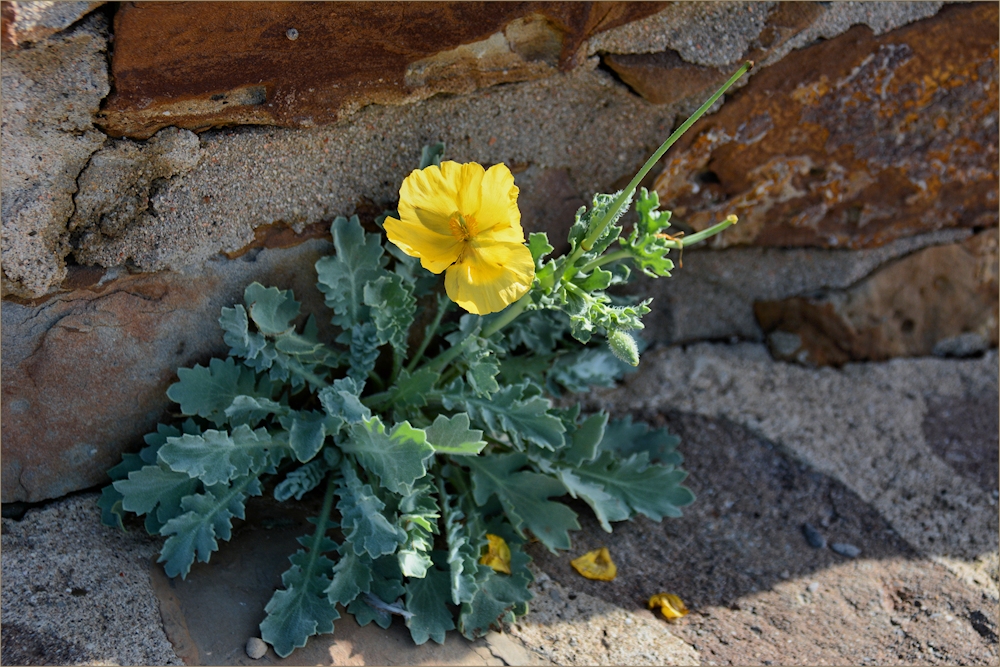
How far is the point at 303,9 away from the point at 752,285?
1655 millimetres

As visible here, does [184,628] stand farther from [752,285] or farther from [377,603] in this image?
[752,285]

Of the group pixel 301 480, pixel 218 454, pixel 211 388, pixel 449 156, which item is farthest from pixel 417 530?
pixel 449 156

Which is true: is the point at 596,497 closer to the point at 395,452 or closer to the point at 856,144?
the point at 395,452

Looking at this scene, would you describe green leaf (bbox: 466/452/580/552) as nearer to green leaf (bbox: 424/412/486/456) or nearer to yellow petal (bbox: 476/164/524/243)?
green leaf (bbox: 424/412/486/456)

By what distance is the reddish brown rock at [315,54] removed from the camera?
166 centimetres

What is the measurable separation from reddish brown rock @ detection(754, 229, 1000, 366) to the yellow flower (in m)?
1.36

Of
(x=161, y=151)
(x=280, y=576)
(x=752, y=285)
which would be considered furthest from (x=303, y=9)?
(x=752, y=285)

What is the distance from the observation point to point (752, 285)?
269 cm

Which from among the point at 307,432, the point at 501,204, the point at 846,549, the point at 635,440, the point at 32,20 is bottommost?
the point at 846,549

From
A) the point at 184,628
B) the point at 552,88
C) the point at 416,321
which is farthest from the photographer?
the point at 416,321

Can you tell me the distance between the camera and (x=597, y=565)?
7.07 feet

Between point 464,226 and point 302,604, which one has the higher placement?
point 464,226

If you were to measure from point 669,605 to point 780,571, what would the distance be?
36cm

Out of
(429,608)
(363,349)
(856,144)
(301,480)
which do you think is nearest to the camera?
(429,608)
